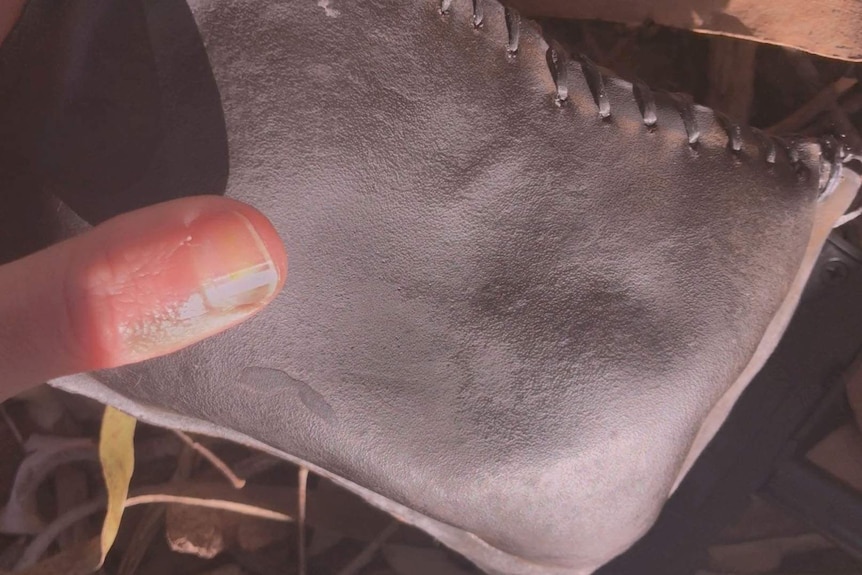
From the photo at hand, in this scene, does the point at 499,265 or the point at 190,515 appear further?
the point at 190,515

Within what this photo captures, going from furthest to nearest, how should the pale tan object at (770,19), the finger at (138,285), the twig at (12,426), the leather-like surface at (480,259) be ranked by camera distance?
1. the twig at (12,426)
2. the pale tan object at (770,19)
3. the leather-like surface at (480,259)
4. the finger at (138,285)

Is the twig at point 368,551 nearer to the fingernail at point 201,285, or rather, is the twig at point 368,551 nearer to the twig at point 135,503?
the twig at point 135,503

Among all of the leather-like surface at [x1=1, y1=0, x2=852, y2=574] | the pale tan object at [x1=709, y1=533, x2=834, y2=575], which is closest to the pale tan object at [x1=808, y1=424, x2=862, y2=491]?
the pale tan object at [x1=709, y1=533, x2=834, y2=575]

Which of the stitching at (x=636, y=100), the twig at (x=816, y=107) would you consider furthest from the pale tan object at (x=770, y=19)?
the stitching at (x=636, y=100)

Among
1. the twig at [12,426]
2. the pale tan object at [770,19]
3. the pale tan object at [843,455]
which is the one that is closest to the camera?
the pale tan object at [770,19]

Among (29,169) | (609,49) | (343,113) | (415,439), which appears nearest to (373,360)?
(415,439)

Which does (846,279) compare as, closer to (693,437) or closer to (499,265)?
(693,437)
